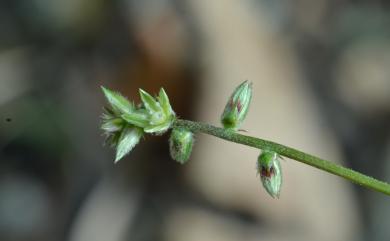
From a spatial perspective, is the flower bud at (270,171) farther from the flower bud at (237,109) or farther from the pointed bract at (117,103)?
the pointed bract at (117,103)

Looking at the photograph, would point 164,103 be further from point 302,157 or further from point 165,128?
point 302,157

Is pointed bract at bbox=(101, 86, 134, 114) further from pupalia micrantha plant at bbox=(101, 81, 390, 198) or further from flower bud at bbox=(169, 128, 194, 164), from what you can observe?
flower bud at bbox=(169, 128, 194, 164)

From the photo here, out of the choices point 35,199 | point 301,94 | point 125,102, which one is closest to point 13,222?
point 35,199

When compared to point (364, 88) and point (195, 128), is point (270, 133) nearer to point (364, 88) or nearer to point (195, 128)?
point (364, 88)

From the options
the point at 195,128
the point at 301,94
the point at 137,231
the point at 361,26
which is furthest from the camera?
the point at 361,26

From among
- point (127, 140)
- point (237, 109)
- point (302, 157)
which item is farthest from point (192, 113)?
point (302, 157)

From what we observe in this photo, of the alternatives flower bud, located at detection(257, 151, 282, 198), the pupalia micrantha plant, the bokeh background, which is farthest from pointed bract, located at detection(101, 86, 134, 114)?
the bokeh background
